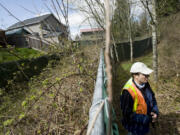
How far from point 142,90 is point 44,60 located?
28.3ft

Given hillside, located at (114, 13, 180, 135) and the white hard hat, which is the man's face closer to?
the white hard hat

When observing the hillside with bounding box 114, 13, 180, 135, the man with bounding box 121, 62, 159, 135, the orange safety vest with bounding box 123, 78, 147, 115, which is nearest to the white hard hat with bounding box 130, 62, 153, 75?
the man with bounding box 121, 62, 159, 135

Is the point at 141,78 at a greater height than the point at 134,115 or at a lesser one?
greater

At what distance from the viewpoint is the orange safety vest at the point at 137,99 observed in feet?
5.85

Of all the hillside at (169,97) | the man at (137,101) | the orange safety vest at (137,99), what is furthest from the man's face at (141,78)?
the hillside at (169,97)

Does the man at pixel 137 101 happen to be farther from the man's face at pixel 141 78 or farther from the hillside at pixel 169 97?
the hillside at pixel 169 97

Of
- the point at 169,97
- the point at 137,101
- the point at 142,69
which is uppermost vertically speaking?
the point at 142,69

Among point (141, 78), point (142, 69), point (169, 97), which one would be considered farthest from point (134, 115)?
point (169, 97)

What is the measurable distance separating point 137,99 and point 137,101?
37mm

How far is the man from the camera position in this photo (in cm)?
179

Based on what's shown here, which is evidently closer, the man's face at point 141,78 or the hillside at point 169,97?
the man's face at point 141,78

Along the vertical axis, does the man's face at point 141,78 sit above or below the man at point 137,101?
above

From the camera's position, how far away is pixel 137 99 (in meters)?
1.79

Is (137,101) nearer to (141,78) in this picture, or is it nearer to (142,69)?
(141,78)
